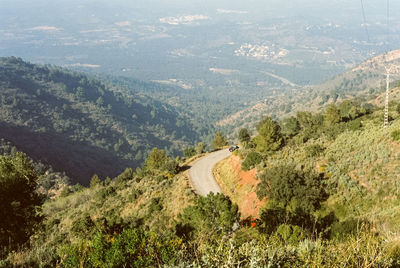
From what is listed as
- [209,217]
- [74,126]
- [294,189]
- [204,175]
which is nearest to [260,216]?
[209,217]

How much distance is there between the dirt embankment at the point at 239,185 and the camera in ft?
68.6

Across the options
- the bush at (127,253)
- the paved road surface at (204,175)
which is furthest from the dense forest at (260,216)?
the paved road surface at (204,175)

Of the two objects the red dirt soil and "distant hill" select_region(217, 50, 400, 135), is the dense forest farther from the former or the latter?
"distant hill" select_region(217, 50, 400, 135)

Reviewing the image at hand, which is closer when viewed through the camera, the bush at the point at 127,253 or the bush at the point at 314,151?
the bush at the point at 127,253

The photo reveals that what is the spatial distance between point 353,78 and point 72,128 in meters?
172

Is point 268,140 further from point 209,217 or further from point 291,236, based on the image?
point 291,236

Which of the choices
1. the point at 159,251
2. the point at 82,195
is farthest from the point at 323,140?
the point at 82,195

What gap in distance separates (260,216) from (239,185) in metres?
11.8

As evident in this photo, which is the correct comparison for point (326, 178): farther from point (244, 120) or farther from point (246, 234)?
point (244, 120)

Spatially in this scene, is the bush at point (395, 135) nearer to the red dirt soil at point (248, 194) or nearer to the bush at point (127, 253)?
the red dirt soil at point (248, 194)

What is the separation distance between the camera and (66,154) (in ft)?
296

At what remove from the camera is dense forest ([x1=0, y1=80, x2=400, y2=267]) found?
5727 mm

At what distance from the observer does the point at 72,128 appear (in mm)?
123312

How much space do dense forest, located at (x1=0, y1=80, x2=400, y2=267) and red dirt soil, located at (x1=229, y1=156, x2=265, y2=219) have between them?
2.51 feet
